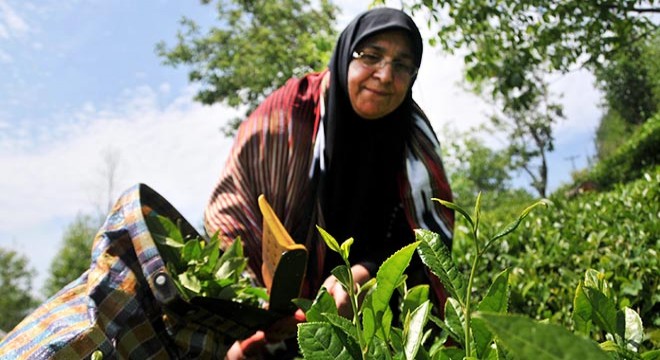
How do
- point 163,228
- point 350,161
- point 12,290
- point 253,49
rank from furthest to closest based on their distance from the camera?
point 12,290, point 253,49, point 350,161, point 163,228

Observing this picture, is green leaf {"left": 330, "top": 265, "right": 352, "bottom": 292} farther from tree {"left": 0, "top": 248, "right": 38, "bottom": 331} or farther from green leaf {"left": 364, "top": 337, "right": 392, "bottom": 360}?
A: tree {"left": 0, "top": 248, "right": 38, "bottom": 331}

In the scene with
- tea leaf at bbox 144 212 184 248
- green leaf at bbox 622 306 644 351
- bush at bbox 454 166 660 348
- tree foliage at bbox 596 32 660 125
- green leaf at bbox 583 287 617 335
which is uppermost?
tea leaf at bbox 144 212 184 248

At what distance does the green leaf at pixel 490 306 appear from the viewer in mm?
606

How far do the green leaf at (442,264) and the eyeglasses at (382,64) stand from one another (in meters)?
1.39

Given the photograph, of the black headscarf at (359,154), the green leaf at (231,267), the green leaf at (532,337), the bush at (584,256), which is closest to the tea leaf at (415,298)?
the green leaf at (532,337)

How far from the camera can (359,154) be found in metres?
2.27

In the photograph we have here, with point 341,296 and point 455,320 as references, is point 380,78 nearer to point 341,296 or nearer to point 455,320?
point 341,296

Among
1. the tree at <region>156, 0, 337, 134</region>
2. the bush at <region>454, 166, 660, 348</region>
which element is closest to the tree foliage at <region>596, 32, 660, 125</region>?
the tree at <region>156, 0, 337, 134</region>

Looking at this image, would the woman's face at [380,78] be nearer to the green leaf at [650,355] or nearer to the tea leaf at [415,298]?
the tea leaf at [415,298]

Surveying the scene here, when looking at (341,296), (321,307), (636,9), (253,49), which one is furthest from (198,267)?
(253,49)

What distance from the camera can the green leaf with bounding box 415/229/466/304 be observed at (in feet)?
2.07

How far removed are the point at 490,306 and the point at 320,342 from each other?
180 mm

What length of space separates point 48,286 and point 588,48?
35.5 m

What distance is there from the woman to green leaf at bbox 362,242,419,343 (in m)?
1.23
